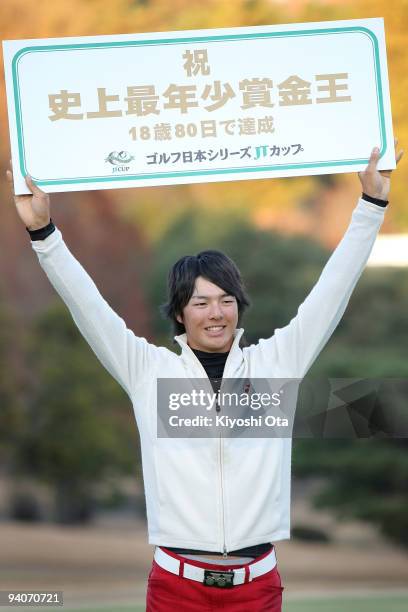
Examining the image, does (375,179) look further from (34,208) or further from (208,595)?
(208,595)

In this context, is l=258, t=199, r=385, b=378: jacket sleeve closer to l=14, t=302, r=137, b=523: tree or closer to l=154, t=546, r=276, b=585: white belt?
l=154, t=546, r=276, b=585: white belt

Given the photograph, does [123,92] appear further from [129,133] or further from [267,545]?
[267,545]

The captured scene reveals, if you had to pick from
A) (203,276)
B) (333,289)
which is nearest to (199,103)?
(203,276)

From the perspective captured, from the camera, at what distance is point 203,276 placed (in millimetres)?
2197

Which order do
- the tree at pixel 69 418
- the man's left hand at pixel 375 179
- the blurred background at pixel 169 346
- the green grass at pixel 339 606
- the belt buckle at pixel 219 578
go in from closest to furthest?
1. the belt buckle at pixel 219 578
2. the man's left hand at pixel 375 179
3. the green grass at pixel 339 606
4. the blurred background at pixel 169 346
5. the tree at pixel 69 418

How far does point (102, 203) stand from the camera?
1138 cm

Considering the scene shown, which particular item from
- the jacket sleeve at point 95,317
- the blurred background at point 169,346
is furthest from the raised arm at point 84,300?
the blurred background at point 169,346

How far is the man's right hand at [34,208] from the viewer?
2113 mm

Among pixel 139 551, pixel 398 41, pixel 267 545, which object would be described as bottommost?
pixel 139 551

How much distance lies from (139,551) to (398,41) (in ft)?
15.9

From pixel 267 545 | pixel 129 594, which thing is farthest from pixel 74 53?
pixel 129 594

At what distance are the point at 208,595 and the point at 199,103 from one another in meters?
0.98

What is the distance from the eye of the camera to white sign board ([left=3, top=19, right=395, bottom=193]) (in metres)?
2.24

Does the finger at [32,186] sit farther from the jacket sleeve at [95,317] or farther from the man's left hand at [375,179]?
the man's left hand at [375,179]
